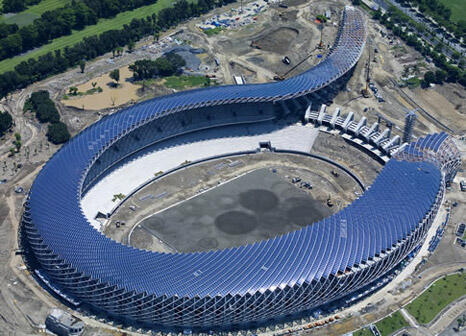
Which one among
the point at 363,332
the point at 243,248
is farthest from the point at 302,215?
the point at 363,332

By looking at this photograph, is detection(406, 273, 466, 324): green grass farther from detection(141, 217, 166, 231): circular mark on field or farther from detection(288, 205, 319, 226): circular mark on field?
detection(141, 217, 166, 231): circular mark on field

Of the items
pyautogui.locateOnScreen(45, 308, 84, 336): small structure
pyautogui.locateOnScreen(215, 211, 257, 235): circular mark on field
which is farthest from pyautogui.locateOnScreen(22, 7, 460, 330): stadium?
pyautogui.locateOnScreen(215, 211, 257, 235): circular mark on field

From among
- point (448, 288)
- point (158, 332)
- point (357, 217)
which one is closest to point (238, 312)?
point (158, 332)

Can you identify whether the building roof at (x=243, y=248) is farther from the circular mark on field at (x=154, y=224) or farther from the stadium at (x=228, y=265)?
the circular mark on field at (x=154, y=224)

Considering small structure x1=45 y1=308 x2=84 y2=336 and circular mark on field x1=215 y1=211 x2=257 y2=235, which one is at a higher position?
circular mark on field x1=215 y1=211 x2=257 y2=235

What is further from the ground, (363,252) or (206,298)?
(363,252)

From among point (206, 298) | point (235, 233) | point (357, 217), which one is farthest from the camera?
point (235, 233)

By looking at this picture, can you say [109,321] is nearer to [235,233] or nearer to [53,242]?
Answer: [53,242]
